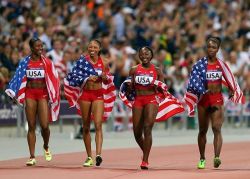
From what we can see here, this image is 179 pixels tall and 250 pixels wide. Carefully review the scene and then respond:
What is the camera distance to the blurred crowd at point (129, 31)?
30531 millimetres

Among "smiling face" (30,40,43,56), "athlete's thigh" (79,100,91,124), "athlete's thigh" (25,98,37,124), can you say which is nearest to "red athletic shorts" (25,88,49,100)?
"athlete's thigh" (25,98,37,124)

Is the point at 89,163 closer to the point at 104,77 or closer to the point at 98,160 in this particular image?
the point at 98,160

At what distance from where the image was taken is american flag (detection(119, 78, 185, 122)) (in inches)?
823

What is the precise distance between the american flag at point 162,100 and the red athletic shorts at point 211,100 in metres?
0.66

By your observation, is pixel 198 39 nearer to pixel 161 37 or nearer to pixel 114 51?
pixel 161 37

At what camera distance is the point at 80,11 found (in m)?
34.9

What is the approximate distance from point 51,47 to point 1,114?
325 cm

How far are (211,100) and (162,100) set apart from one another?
3.32ft

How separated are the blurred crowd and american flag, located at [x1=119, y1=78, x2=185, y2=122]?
732cm

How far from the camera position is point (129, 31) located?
3572 centimetres

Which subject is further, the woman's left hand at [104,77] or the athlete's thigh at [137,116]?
the woman's left hand at [104,77]

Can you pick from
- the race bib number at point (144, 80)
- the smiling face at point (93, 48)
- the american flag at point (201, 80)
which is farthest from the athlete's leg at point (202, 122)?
the smiling face at point (93, 48)

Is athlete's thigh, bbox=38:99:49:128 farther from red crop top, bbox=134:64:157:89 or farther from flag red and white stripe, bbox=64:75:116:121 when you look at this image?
red crop top, bbox=134:64:157:89

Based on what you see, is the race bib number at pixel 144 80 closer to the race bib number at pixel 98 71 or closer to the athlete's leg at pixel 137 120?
the athlete's leg at pixel 137 120
